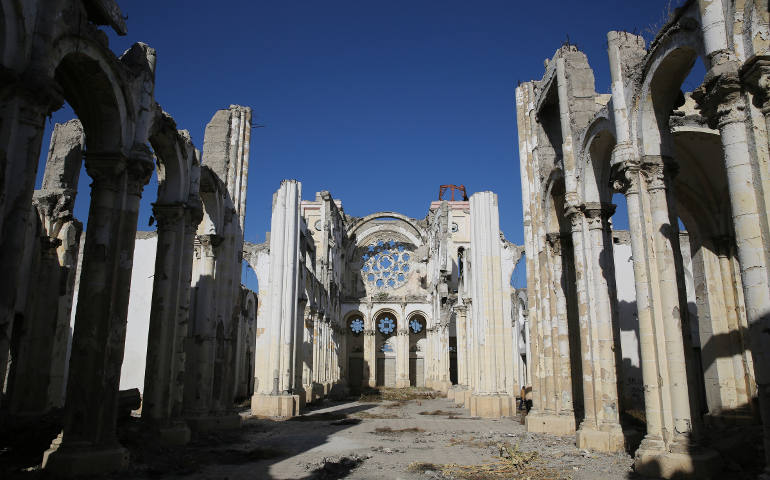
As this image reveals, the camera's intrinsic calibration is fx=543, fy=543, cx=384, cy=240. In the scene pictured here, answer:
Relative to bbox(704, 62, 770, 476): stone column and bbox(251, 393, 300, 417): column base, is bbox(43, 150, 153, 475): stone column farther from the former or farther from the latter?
bbox(251, 393, 300, 417): column base

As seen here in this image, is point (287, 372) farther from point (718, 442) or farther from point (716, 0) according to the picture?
point (716, 0)

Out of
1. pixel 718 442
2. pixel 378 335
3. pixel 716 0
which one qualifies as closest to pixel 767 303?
pixel 716 0

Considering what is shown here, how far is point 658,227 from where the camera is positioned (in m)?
8.98

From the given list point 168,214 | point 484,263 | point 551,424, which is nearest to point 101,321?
point 168,214

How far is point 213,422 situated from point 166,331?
140 inches

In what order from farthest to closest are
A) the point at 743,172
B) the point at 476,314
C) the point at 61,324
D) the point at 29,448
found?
the point at 476,314
the point at 61,324
the point at 29,448
the point at 743,172

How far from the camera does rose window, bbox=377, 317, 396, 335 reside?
142 ft

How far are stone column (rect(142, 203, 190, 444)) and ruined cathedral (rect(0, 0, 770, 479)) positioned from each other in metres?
0.05

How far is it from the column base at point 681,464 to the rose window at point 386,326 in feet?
116

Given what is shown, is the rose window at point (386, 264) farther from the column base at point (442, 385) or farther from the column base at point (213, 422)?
the column base at point (213, 422)

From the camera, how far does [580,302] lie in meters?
11.5

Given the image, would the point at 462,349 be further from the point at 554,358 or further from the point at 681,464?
the point at 681,464

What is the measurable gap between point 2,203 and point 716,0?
890 cm

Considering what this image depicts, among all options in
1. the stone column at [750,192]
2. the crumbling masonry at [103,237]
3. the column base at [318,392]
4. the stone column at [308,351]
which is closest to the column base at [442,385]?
the column base at [318,392]
